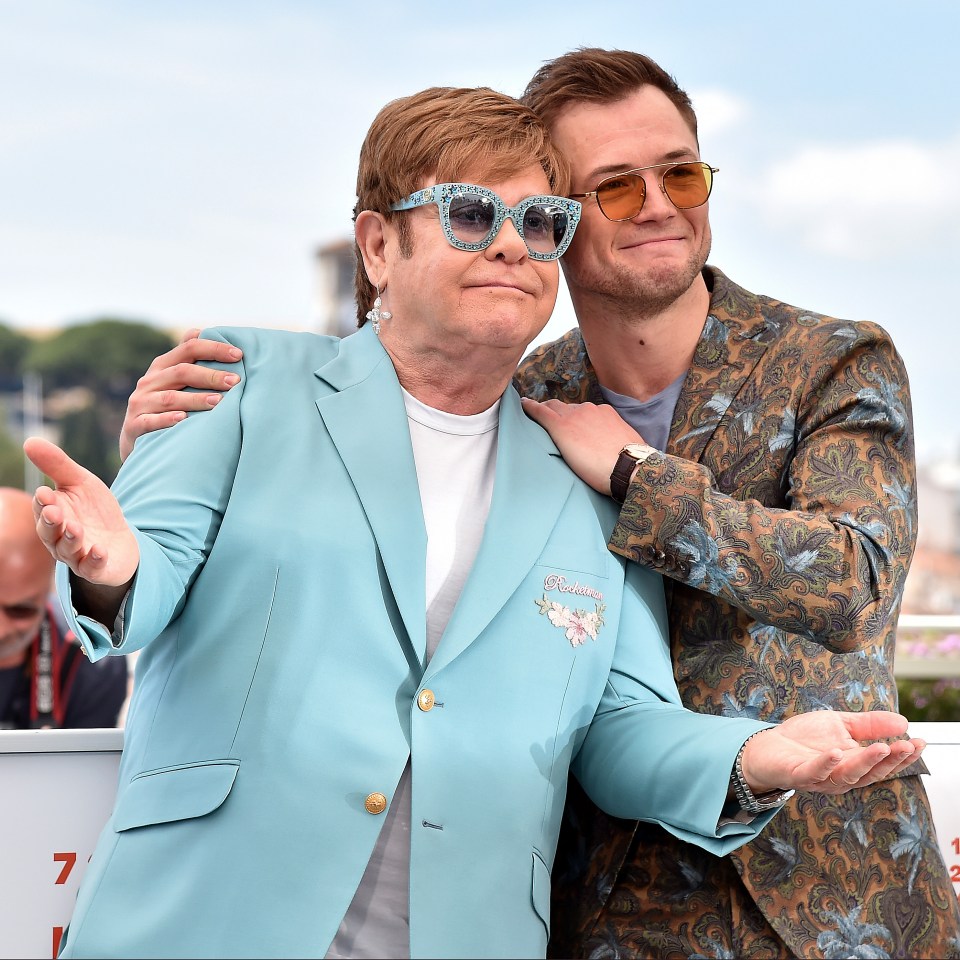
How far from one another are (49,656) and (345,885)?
3.37 meters

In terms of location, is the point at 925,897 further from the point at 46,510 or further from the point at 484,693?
the point at 46,510

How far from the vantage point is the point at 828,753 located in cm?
187

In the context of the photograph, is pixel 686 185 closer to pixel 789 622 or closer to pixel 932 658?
pixel 789 622

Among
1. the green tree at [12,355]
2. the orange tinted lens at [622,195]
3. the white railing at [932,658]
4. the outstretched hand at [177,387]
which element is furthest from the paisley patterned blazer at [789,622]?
the green tree at [12,355]

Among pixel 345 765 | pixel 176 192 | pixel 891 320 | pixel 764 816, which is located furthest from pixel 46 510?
pixel 176 192

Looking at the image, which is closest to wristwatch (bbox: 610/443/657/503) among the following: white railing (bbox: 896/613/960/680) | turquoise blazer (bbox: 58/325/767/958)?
turquoise blazer (bbox: 58/325/767/958)

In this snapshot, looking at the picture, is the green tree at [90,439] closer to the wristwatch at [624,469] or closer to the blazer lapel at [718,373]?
the blazer lapel at [718,373]

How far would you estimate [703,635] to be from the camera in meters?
2.50

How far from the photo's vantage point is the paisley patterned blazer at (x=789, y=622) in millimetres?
2297

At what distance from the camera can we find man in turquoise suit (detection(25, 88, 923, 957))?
1.93 m

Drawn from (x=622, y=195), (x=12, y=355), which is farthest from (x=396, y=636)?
(x=12, y=355)

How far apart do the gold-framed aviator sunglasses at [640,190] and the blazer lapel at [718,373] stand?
26 cm

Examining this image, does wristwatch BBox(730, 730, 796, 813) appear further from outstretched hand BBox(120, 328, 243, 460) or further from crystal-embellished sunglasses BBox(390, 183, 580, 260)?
outstretched hand BBox(120, 328, 243, 460)

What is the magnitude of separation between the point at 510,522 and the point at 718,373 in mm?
667
